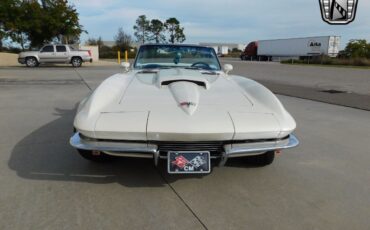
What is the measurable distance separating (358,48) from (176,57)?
45.4m

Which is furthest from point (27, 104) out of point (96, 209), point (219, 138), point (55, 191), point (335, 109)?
point (335, 109)

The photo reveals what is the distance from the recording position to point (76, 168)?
347cm

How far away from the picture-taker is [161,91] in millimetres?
3283

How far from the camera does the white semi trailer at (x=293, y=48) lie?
132ft

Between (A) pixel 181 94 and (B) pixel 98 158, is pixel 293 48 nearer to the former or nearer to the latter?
(A) pixel 181 94

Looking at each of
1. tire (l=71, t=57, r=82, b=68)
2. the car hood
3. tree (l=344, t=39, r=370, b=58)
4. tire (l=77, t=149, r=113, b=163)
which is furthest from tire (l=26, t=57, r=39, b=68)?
tree (l=344, t=39, r=370, b=58)

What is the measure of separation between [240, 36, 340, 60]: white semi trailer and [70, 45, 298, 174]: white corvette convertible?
136 feet

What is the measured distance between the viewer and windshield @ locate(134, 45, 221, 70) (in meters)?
4.68

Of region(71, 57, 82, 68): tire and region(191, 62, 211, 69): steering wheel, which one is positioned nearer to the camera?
region(191, 62, 211, 69): steering wheel

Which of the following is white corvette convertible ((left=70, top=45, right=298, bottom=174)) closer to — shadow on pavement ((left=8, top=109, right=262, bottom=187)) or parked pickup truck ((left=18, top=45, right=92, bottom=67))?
shadow on pavement ((left=8, top=109, right=262, bottom=187))

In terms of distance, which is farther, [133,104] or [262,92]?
[262,92]

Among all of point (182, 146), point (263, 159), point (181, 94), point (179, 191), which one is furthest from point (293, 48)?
point (182, 146)

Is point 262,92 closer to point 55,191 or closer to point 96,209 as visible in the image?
point 96,209

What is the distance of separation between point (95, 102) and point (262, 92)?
1707 millimetres
